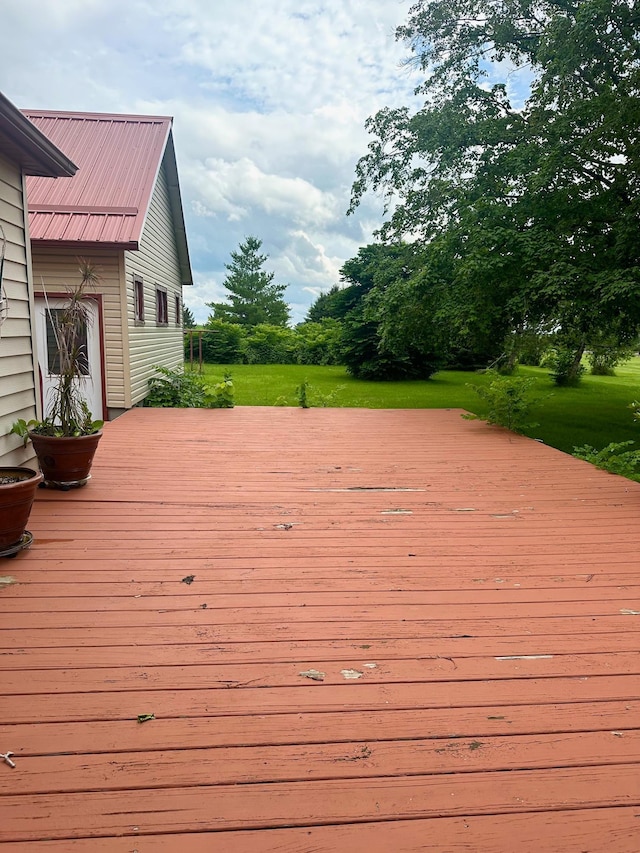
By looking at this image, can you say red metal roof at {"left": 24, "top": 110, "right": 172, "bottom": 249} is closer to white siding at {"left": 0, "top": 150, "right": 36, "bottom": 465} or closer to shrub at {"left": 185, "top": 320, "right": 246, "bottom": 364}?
white siding at {"left": 0, "top": 150, "right": 36, "bottom": 465}

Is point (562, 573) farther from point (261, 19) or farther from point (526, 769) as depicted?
point (261, 19)

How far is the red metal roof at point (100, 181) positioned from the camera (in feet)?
24.1

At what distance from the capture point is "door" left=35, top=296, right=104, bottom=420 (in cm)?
726

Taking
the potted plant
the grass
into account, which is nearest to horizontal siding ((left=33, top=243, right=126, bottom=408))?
the grass

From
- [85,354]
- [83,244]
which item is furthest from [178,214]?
[85,354]

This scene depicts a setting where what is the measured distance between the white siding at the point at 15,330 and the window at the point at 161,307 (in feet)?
18.9

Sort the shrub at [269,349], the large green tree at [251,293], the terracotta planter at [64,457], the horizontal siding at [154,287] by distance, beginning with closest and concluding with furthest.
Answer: the terracotta planter at [64,457] < the horizontal siding at [154,287] < the shrub at [269,349] < the large green tree at [251,293]

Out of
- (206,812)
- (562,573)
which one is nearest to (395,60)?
(562,573)

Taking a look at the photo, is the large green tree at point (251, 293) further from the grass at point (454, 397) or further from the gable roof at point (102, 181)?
the gable roof at point (102, 181)

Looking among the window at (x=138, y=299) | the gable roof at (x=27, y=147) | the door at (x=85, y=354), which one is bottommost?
the door at (x=85, y=354)

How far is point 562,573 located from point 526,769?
4.93 feet

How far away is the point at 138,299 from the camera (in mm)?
8375

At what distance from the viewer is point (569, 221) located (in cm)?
769

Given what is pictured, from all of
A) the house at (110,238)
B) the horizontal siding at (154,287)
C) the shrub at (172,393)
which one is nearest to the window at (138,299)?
the house at (110,238)
